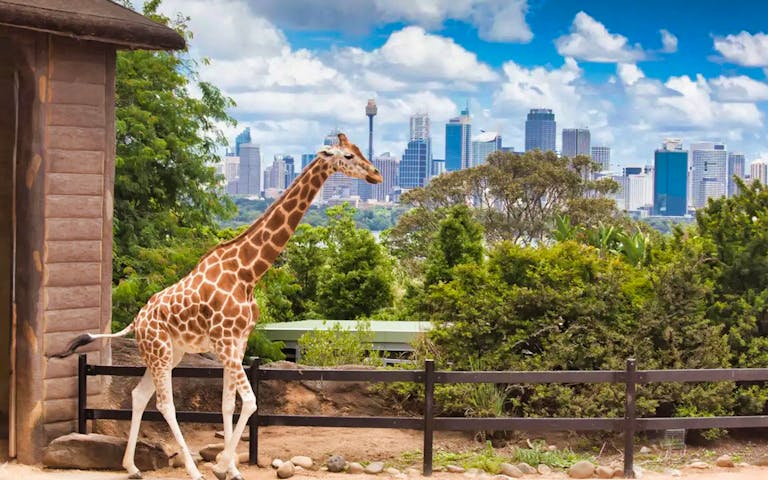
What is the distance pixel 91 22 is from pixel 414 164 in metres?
93.5

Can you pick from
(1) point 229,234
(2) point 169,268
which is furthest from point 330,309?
(2) point 169,268

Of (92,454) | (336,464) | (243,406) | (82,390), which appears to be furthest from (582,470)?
(82,390)

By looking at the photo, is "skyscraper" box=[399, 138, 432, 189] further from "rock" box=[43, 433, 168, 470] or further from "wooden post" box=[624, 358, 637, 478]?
"rock" box=[43, 433, 168, 470]

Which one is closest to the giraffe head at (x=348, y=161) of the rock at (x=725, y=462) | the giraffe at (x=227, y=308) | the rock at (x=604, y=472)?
the giraffe at (x=227, y=308)

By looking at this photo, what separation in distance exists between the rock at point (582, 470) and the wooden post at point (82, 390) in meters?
4.69

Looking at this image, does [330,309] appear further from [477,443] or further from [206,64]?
[477,443]

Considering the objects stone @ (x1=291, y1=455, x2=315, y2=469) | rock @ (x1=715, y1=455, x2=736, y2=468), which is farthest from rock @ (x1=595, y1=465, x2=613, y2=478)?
stone @ (x1=291, y1=455, x2=315, y2=469)

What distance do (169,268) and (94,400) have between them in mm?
5970

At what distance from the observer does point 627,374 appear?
9.86m

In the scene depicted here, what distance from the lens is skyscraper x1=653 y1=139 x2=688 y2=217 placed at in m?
109

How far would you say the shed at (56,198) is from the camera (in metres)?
9.78

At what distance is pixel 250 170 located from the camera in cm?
7950

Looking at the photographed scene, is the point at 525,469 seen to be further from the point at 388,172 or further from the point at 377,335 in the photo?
the point at 388,172

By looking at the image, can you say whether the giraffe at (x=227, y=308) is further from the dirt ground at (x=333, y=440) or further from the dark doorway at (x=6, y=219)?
the dark doorway at (x=6, y=219)
